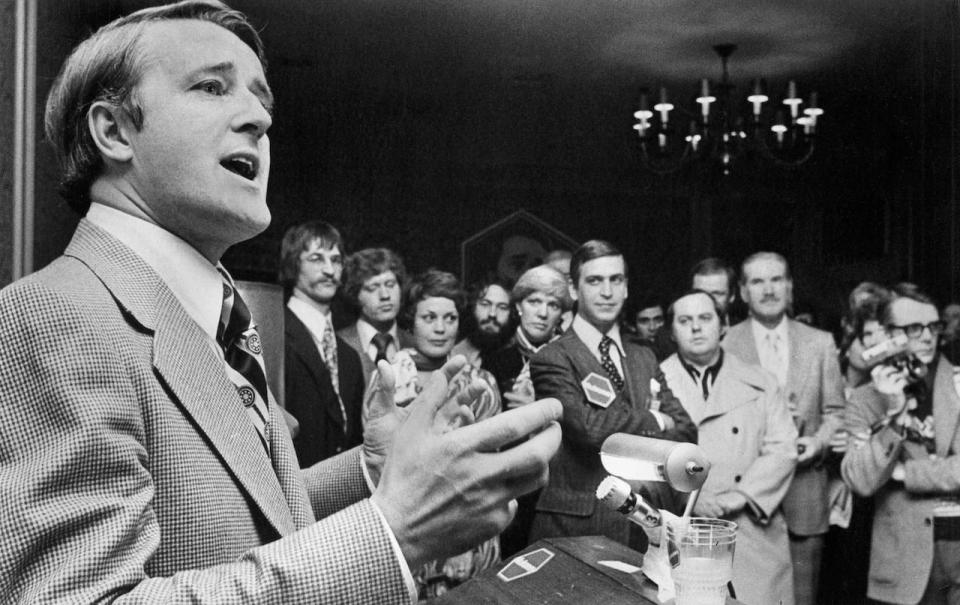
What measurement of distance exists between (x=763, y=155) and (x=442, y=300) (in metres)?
1.39

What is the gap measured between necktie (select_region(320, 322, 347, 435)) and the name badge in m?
0.90

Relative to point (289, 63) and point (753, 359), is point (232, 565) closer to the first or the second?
point (289, 63)

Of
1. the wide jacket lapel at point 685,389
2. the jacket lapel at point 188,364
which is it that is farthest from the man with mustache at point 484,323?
the jacket lapel at point 188,364

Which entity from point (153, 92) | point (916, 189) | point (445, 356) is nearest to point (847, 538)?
point (916, 189)

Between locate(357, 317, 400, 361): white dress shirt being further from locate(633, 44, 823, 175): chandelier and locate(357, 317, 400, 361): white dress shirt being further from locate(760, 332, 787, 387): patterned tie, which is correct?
locate(760, 332, 787, 387): patterned tie

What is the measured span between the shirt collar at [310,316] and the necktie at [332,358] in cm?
2

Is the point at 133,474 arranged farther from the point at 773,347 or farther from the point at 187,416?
the point at 773,347

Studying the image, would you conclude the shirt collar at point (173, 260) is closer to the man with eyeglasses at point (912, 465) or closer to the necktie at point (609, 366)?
the necktie at point (609, 366)

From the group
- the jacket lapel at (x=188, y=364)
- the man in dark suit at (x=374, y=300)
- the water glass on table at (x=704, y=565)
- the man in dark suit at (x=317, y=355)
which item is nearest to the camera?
the jacket lapel at (x=188, y=364)

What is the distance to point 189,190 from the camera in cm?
135

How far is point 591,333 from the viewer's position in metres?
3.32

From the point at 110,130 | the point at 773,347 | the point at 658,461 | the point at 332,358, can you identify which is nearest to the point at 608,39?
the point at 773,347

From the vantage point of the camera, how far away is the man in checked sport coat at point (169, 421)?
3.01 feet

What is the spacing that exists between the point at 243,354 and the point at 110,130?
16.3 inches
